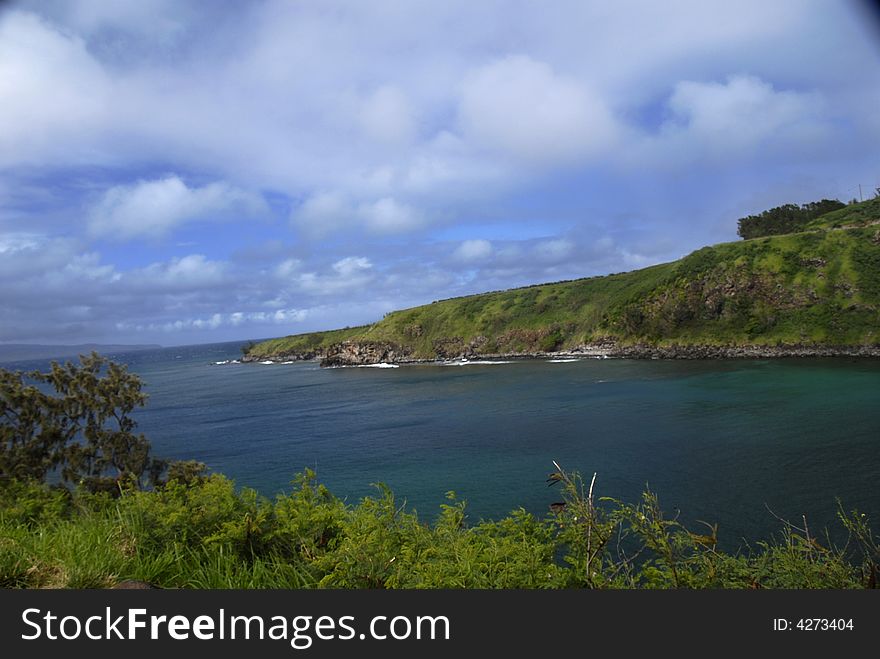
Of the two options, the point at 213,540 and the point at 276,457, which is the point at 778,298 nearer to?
the point at 276,457

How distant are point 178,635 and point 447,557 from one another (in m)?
4.58

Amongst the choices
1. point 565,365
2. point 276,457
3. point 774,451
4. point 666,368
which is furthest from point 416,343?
point 774,451

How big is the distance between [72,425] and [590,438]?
31289mm

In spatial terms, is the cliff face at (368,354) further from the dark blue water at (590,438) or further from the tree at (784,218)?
the tree at (784,218)

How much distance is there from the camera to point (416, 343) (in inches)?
5477

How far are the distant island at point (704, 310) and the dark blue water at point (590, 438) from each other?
12203mm

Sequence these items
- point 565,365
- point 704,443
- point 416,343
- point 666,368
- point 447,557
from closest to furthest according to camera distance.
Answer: point 447,557
point 704,443
point 666,368
point 565,365
point 416,343

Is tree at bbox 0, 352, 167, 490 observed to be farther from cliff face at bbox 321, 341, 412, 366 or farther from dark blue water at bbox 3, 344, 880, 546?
cliff face at bbox 321, 341, 412, 366

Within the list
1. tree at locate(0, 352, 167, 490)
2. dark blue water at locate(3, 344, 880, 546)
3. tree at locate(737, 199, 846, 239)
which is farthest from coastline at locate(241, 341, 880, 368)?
tree at locate(0, 352, 167, 490)

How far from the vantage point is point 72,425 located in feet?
75.9

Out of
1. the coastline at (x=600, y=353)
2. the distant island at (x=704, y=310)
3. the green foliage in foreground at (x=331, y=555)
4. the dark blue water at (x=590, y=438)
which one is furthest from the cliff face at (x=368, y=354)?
the green foliage in foreground at (x=331, y=555)

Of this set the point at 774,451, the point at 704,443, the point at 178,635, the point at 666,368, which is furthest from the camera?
the point at 666,368

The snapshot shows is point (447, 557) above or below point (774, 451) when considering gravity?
above

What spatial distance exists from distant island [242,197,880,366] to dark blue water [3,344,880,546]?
12203 mm
